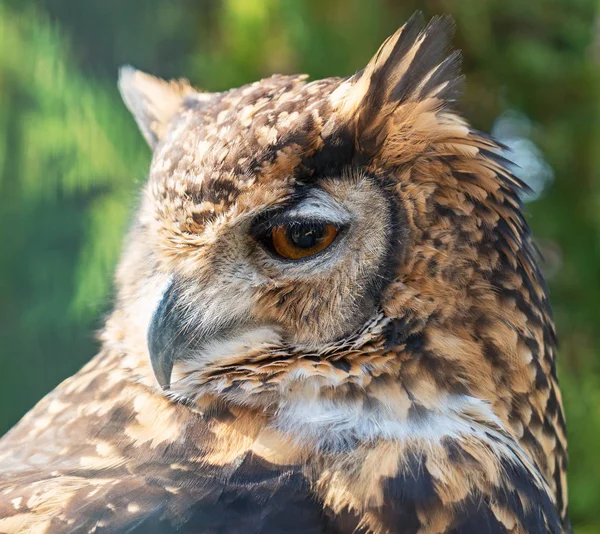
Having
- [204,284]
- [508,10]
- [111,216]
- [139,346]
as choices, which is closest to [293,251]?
[204,284]

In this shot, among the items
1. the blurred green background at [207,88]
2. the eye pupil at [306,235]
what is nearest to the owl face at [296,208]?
the eye pupil at [306,235]

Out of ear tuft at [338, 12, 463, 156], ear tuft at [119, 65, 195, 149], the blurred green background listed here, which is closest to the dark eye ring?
ear tuft at [338, 12, 463, 156]

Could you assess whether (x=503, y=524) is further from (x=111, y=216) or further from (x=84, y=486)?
(x=111, y=216)

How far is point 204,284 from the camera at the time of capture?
94cm

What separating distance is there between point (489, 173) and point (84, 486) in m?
0.68

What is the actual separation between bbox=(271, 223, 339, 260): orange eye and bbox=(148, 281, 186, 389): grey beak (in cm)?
18

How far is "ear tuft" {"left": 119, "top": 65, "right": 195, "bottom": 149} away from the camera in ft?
3.95

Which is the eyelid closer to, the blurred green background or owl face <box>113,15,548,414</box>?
owl face <box>113,15,548,414</box>

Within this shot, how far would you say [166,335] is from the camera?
3.07 feet

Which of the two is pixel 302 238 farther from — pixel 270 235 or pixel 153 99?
pixel 153 99

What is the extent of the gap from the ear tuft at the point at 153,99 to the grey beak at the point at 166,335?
37 cm

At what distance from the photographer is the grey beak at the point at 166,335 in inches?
36.4

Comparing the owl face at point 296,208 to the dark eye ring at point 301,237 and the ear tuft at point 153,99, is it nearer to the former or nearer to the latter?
the dark eye ring at point 301,237

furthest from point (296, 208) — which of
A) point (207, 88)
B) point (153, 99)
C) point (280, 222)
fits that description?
point (207, 88)
